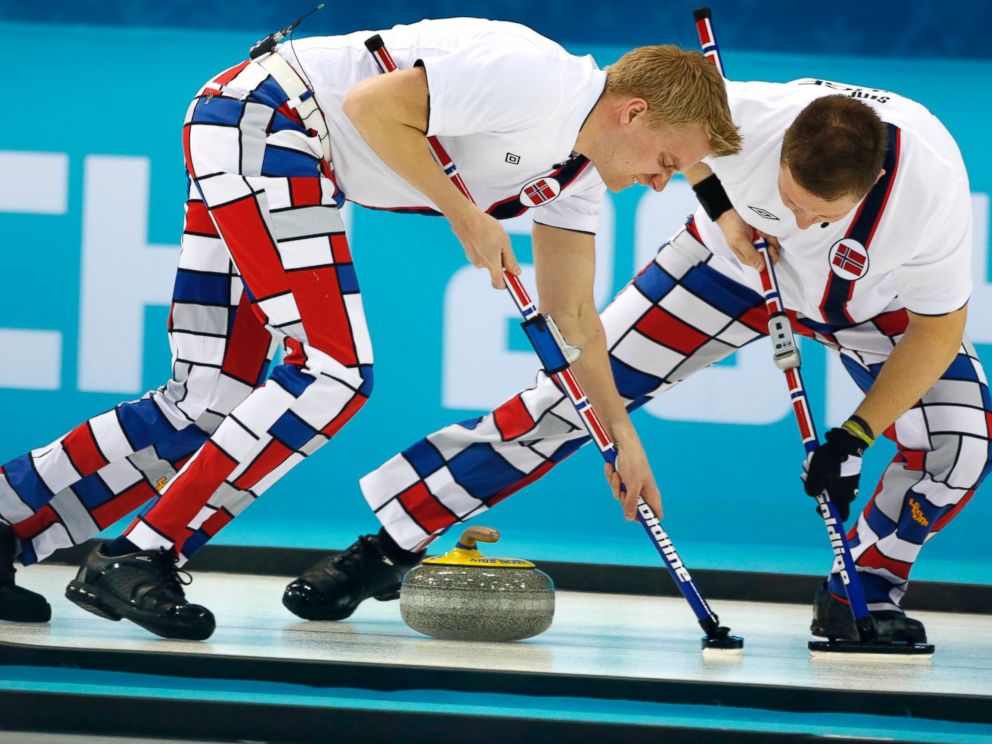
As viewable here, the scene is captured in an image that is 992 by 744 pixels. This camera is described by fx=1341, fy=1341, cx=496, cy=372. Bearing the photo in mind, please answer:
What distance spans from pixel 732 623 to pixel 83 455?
5.26ft

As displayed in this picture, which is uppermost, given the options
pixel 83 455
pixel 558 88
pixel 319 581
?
pixel 558 88

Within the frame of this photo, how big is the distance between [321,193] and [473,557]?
0.77 meters

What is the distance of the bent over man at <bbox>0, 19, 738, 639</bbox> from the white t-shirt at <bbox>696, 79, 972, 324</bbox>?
1.11ft

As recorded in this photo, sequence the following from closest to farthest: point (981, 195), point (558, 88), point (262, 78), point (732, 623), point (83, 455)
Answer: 1. point (558, 88)
2. point (262, 78)
3. point (83, 455)
4. point (732, 623)
5. point (981, 195)

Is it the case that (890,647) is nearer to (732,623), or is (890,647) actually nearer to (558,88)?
(732,623)

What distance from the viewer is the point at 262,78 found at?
2.55m

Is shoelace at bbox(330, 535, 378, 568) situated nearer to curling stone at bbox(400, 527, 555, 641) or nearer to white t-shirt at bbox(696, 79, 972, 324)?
curling stone at bbox(400, 527, 555, 641)

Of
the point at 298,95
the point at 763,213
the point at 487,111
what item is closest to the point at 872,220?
the point at 763,213

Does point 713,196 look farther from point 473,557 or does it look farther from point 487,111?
point 473,557

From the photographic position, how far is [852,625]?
9.34 ft

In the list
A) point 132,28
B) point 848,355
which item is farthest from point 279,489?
point 848,355

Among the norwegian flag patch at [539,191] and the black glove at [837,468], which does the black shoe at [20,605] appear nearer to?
the norwegian flag patch at [539,191]

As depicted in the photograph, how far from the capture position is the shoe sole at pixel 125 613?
2316 mm

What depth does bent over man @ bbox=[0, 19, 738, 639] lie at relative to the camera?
92.1 inches
